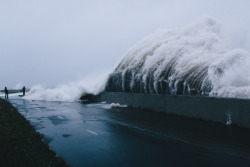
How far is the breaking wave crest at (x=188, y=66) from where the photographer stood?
52.3ft

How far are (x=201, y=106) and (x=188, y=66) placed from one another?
670cm

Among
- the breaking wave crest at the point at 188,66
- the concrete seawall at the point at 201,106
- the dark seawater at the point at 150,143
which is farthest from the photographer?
the breaking wave crest at the point at 188,66

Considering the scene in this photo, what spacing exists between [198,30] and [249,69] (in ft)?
37.4

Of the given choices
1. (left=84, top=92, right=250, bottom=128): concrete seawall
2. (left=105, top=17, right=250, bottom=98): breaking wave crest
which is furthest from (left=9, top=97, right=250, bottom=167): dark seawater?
(left=105, top=17, right=250, bottom=98): breaking wave crest

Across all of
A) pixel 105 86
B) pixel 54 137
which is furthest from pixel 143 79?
pixel 54 137

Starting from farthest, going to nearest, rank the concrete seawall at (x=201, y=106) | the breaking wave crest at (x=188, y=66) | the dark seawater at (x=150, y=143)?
the breaking wave crest at (x=188, y=66)
the concrete seawall at (x=201, y=106)
the dark seawater at (x=150, y=143)

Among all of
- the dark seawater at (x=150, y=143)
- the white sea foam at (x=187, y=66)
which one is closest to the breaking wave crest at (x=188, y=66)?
the white sea foam at (x=187, y=66)

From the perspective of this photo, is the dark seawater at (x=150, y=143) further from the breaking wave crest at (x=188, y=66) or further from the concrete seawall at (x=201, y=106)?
the breaking wave crest at (x=188, y=66)

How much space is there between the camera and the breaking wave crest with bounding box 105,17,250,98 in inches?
627

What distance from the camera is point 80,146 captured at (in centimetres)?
905

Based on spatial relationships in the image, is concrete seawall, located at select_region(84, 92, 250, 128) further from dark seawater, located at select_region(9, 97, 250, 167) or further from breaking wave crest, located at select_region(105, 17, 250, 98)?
breaking wave crest, located at select_region(105, 17, 250, 98)

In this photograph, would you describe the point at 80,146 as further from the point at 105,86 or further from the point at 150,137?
the point at 105,86

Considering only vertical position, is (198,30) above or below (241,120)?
above

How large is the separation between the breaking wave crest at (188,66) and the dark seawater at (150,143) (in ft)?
12.5
